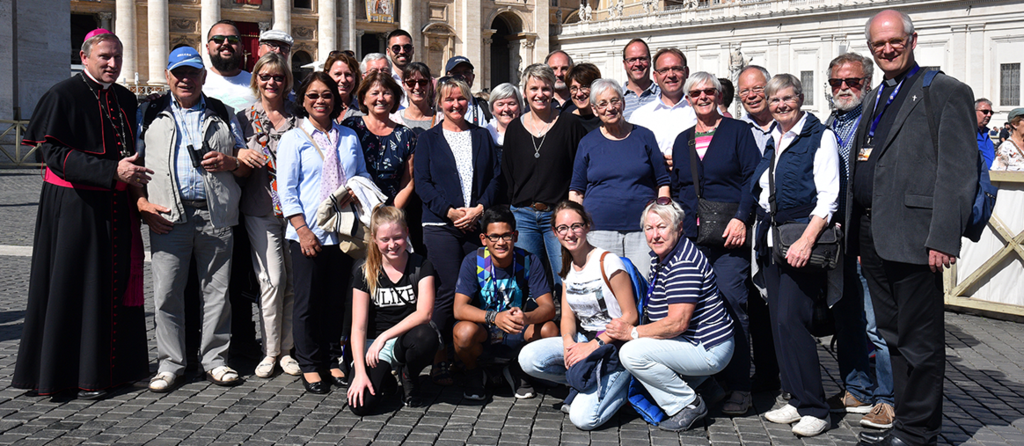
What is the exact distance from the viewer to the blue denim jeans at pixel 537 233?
5418 mm

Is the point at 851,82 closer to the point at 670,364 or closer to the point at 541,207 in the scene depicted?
the point at 670,364

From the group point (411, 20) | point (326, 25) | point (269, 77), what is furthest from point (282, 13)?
point (269, 77)

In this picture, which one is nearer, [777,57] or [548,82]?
[548,82]

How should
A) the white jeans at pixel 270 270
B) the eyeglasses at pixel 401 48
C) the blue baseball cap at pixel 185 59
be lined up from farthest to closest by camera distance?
the eyeglasses at pixel 401 48 → the white jeans at pixel 270 270 → the blue baseball cap at pixel 185 59

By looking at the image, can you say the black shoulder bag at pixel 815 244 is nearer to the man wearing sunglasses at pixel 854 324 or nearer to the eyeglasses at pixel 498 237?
the man wearing sunglasses at pixel 854 324

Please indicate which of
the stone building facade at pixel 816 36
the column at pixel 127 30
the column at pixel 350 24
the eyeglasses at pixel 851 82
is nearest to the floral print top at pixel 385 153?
the eyeglasses at pixel 851 82

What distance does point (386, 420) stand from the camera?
4375 mm

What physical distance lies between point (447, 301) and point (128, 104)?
7.22ft

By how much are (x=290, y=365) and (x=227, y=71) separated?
81.1 inches

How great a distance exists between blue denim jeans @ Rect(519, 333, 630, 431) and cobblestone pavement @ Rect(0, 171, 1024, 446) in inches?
2.8

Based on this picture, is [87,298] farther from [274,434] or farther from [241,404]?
[274,434]

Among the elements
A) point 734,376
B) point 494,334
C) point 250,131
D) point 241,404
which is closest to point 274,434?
point 241,404

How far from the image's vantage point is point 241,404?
15.1 feet

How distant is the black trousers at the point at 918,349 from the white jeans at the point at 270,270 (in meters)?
3.38
